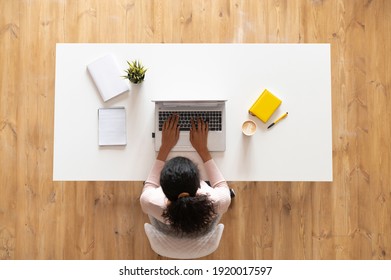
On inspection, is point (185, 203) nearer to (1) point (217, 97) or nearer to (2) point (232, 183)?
(1) point (217, 97)

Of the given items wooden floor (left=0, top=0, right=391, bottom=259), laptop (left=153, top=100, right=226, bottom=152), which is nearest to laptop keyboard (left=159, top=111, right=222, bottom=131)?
laptop (left=153, top=100, right=226, bottom=152)

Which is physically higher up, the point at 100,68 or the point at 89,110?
the point at 100,68

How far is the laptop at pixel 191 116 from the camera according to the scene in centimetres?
148

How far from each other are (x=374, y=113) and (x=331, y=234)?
2.40ft

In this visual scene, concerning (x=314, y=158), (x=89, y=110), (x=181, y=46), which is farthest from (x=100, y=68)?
(x=314, y=158)

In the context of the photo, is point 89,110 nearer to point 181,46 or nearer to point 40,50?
point 181,46

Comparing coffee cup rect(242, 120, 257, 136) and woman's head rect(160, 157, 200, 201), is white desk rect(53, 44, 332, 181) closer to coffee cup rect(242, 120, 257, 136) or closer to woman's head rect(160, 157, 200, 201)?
coffee cup rect(242, 120, 257, 136)

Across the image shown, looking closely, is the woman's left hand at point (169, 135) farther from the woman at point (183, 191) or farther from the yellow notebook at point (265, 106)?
the yellow notebook at point (265, 106)

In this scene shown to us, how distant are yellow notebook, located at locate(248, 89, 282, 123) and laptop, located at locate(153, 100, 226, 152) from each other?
144 mm

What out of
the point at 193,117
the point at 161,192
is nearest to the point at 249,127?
the point at 193,117

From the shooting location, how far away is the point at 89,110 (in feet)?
5.01

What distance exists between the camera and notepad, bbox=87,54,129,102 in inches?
59.9

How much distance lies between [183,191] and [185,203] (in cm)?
5

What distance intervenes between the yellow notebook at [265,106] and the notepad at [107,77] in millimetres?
565
